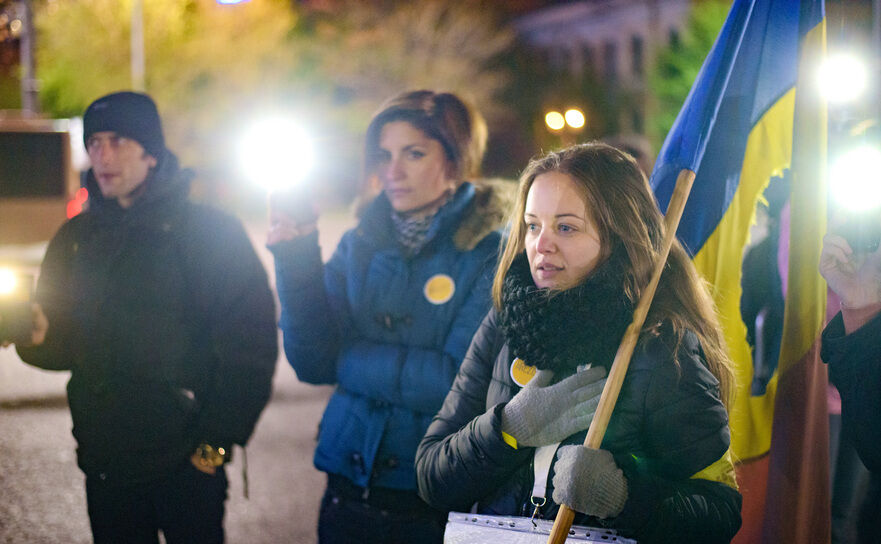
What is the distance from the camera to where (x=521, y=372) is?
204 cm

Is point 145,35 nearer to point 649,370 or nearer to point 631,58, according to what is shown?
point 631,58

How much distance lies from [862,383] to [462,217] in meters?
1.33

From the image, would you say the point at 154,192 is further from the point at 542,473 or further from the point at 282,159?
the point at 542,473

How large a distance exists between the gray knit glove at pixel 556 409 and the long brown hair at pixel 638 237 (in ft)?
0.64

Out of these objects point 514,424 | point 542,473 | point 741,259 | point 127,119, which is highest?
point 127,119

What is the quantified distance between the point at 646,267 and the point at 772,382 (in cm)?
105

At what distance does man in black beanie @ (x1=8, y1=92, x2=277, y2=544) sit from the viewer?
9.36 feet

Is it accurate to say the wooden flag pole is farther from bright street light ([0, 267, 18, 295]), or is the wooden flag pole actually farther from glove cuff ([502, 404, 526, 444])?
bright street light ([0, 267, 18, 295])

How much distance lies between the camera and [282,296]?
274cm

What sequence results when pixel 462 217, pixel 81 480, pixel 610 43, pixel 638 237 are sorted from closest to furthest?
pixel 638 237, pixel 462 217, pixel 81 480, pixel 610 43

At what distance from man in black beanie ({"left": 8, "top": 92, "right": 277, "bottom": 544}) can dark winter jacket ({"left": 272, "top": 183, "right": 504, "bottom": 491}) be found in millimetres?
306

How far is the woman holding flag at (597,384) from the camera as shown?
6.07 feet

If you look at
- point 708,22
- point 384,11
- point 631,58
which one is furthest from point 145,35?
point 631,58

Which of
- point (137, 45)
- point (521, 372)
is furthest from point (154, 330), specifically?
point (137, 45)
